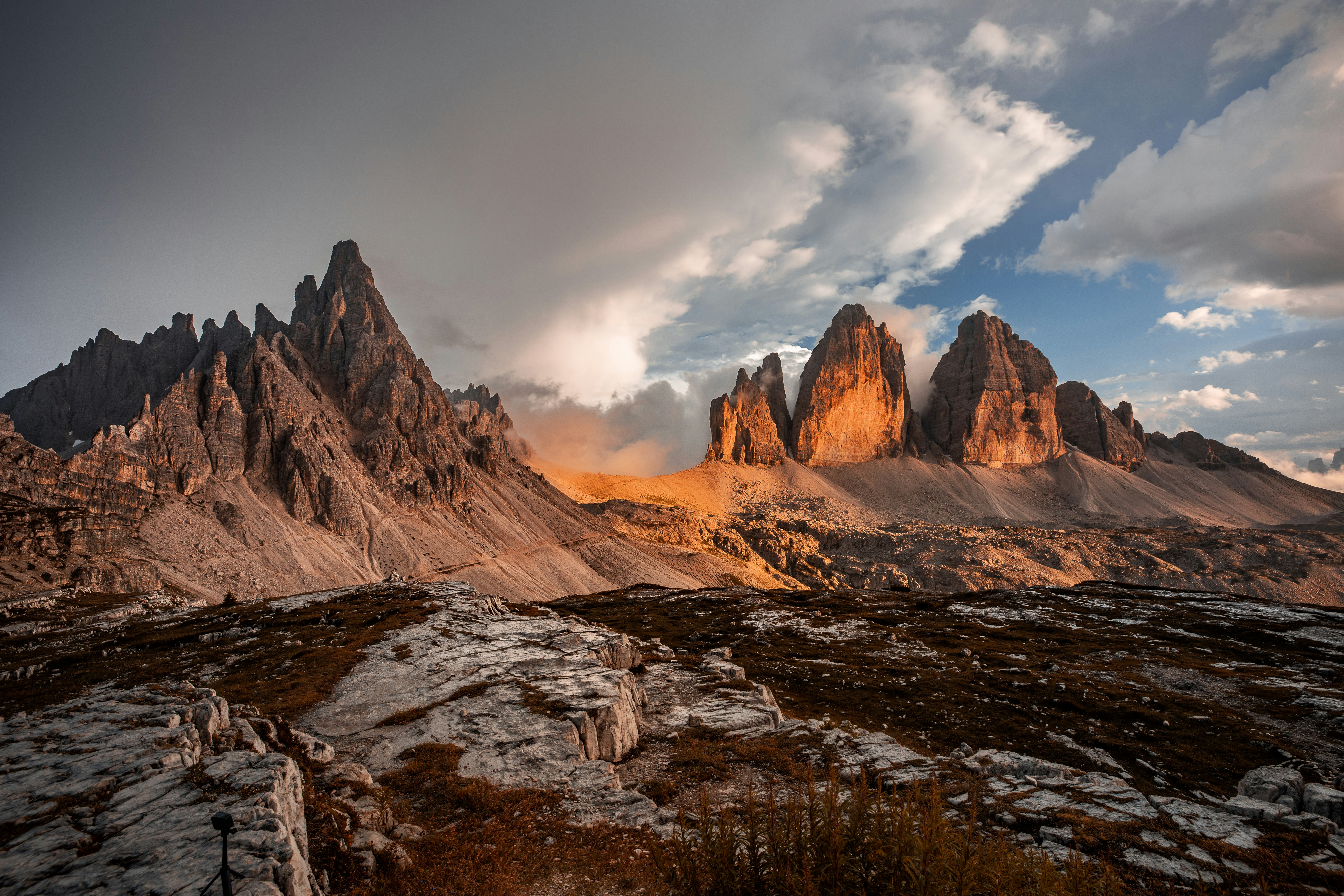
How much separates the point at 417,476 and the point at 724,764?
173 m

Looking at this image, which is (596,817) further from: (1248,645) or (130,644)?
(1248,645)

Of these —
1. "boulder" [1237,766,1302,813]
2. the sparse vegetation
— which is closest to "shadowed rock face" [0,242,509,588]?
the sparse vegetation

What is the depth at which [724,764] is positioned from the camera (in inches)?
810

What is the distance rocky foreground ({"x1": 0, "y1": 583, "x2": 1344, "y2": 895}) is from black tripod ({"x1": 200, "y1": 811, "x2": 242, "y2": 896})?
23 centimetres

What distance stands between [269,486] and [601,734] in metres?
154

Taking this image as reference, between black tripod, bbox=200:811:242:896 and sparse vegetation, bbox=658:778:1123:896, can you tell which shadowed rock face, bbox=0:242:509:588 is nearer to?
black tripod, bbox=200:811:242:896

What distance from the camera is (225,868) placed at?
7.26 meters

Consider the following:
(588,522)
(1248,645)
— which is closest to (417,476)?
(588,522)

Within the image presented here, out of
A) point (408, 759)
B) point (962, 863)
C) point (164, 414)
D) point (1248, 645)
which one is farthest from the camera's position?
point (164, 414)

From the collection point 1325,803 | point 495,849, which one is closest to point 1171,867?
point 1325,803

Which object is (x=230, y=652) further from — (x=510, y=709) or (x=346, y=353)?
(x=346, y=353)

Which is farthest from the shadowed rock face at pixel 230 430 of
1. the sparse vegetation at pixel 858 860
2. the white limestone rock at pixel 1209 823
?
the white limestone rock at pixel 1209 823

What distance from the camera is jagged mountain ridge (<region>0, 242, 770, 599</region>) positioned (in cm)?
9550

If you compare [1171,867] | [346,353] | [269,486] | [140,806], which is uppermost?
[346,353]
